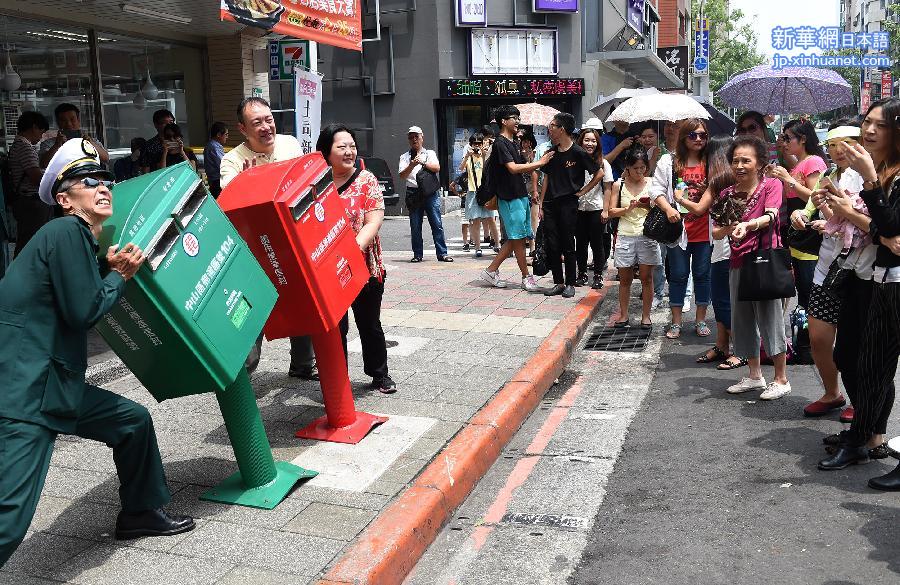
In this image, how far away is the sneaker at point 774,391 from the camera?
18.9 ft

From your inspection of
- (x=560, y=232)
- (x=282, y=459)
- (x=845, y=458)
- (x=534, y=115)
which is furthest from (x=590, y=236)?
(x=534, y=115)

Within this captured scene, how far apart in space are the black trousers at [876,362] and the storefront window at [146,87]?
9146 millimetres

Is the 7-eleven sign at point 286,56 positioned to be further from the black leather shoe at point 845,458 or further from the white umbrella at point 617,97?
the black leather shoe at point 845,458

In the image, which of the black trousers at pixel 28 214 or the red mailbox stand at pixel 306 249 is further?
the black trousers at pixel 28 214

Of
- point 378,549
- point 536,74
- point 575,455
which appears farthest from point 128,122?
point 536,74

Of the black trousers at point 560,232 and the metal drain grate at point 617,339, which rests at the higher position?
the black trousers at point 560,232

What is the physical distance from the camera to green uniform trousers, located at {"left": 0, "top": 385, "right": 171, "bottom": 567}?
2.96 m

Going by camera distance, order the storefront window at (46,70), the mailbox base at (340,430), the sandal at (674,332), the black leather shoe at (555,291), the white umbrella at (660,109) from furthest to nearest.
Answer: the storefront window at (46,70)
the black leather shoe at (555,291)
the white umbrella at (660,109)
the sandal at (674,332)
the mailbox base at (340,430)

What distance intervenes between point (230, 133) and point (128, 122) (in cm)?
181

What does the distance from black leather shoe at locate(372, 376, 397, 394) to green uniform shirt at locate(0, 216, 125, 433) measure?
281 cm

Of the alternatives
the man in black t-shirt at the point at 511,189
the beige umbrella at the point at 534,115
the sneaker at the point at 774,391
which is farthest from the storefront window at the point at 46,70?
the beige umbrella at the point at 534,115

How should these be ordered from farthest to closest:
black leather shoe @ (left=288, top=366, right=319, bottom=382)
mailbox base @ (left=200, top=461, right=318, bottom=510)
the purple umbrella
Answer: the purple umbrella
black leather shoe @ (left=288, top=366, right=319, bottom=382)
mailbox base @ (left=200, top=461, right=318, bottom=510)

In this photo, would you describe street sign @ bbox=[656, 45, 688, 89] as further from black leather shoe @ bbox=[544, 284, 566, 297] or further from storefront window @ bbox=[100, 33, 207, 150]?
black leather shoe @ bbox=[544, 284, 566, 297]

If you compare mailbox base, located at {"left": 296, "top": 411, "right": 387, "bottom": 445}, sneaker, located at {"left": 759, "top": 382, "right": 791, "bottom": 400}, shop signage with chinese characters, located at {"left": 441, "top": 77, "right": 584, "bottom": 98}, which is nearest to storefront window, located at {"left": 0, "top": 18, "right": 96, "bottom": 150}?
mailbox base, located at {"left": 296, "top": 411, "right": 387, "bottom": 445}
